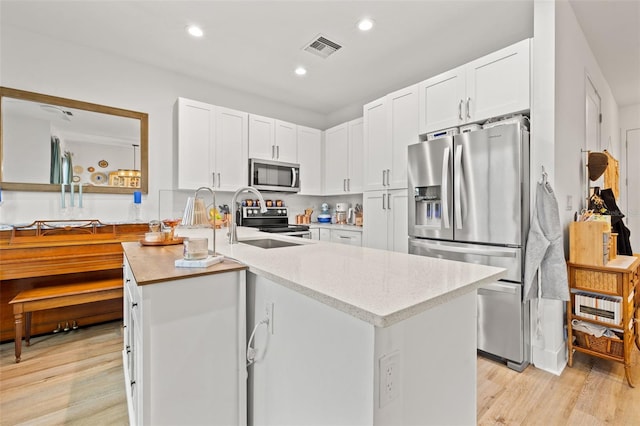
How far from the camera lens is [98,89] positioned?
3.08 meters

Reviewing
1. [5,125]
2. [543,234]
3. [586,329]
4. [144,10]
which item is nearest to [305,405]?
[543,234]

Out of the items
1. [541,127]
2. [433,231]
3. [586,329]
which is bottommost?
[586,329]

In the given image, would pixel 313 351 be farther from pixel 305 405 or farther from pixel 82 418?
pixel 82 418

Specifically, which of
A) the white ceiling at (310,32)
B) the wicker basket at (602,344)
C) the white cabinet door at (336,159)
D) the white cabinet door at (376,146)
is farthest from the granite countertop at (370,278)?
the white cabinet door at (336,159)

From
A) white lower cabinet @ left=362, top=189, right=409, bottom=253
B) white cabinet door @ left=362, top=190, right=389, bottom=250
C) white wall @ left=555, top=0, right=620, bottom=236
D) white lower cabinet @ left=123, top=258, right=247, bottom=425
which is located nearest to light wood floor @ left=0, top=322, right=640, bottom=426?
white lower cabinet @ left=123, top=258, right=247, bottom=425

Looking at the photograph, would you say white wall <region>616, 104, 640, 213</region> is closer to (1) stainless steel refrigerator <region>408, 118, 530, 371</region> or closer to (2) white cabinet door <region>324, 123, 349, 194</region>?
(1) stainless steel refrigerator <region>408, 118, 530, 371</region>

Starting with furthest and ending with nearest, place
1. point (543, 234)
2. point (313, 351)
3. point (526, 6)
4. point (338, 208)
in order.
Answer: point (338, 208)
point (526, 6)
point (543, 234)
point (313, 351)

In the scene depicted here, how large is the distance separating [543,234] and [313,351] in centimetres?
190

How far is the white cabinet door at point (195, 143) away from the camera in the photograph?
3.33 metres

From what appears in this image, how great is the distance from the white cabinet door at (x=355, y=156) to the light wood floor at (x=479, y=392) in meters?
2.59

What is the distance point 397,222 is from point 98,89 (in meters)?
3.49

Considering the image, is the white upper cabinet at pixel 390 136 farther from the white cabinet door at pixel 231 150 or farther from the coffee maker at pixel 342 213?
the white cabinet door at pixel 231 150

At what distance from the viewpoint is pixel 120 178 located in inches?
125

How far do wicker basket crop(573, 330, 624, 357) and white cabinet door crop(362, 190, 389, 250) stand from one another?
1.72 meters
